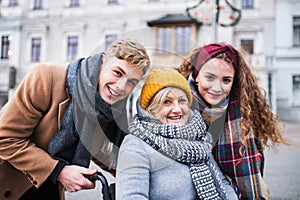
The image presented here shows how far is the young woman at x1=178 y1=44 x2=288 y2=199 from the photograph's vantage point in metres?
0.79

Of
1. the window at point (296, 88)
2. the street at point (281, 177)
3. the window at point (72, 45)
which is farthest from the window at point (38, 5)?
the street at point (281, 177)

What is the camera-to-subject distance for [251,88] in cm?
90

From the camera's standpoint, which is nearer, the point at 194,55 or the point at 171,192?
the point at 171,192

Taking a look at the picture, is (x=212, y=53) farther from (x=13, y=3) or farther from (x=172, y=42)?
(x=13, y=3)

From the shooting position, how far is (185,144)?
68 cm

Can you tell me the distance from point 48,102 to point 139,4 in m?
6.04

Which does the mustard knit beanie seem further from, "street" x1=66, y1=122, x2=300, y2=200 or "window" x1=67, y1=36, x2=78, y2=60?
"window" x1=67, y1=36, x2=78, y2=60

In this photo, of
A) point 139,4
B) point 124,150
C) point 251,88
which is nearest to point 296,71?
point 139,4

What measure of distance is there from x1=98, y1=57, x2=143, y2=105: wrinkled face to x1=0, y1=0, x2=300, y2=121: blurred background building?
4770 mm

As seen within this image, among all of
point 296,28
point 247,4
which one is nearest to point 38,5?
point 247,4

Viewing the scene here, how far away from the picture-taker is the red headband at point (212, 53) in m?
0.80

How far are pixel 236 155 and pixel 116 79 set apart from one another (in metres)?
0.37

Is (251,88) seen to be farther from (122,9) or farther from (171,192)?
(122,9)

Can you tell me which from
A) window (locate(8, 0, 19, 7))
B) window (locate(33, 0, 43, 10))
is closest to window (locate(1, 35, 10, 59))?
window (locate(8, 0, 19, 7))
